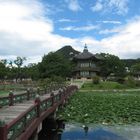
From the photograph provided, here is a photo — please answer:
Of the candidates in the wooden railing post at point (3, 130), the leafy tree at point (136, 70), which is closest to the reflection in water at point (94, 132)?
the wooden railing post at point (3, 130)

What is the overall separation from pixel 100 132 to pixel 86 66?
75263mm

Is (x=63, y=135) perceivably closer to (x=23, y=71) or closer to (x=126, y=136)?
(x=126, y=136)

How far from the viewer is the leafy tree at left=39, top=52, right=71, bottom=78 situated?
269 feet

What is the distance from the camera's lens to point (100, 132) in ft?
58.0

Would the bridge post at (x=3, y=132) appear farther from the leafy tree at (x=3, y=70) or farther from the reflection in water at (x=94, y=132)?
the leafy tree at (x=3, y=70)

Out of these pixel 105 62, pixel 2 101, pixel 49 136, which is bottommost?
pixel 49 136

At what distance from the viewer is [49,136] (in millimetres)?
18109

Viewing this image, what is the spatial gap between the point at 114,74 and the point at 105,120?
228 ft

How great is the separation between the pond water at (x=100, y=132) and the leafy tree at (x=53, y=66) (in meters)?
62.7

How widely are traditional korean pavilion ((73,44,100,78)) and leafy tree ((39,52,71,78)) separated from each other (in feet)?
22.7

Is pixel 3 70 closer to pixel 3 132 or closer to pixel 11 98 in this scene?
pixel 11 98

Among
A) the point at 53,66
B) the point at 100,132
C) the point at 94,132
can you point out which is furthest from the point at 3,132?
the point at 53,66

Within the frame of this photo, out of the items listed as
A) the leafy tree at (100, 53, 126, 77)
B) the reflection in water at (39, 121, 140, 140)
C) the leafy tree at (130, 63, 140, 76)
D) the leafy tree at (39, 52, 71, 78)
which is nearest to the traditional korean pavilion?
the leafy tree at (100, 53, 126, 77)

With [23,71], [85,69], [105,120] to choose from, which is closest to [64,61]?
[85,69]
